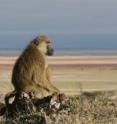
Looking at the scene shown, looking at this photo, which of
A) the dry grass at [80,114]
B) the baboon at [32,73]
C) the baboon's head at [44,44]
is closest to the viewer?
the dry grass at [80,114]

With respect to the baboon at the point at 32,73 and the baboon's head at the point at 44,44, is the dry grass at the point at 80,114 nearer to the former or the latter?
the baboon at the point at 32,73

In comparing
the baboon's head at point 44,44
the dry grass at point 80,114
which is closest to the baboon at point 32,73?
the baboon's head at point 44,44

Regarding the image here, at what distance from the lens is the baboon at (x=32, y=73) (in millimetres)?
11797

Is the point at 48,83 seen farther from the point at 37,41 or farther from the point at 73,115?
the point at 73,115

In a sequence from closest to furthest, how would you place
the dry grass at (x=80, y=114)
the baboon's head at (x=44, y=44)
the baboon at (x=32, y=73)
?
the dry grass at (x=80, y=114), the baboon at (x=32, y=73), the baboon's head at (x=44, y=44)

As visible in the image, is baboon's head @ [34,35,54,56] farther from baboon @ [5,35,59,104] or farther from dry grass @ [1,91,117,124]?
dry grass @ [1,91,117,124]

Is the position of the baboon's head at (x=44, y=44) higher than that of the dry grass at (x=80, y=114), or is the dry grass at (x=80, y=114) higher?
the baboon's head at (x=44, y=44)

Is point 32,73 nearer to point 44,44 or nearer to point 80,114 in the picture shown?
point 44,44

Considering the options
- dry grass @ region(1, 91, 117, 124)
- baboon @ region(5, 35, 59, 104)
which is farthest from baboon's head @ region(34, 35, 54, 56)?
dry grass @ region(1, 91, 117, 124)

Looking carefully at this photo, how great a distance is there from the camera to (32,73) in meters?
12.1

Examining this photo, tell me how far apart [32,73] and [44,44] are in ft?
3.85

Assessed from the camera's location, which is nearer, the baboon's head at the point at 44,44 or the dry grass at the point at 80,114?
the dry grass at the point at 80,114

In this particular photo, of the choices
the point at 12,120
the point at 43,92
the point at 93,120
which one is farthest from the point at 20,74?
the point at 93,120

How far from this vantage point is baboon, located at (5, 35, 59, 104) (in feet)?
38.7
